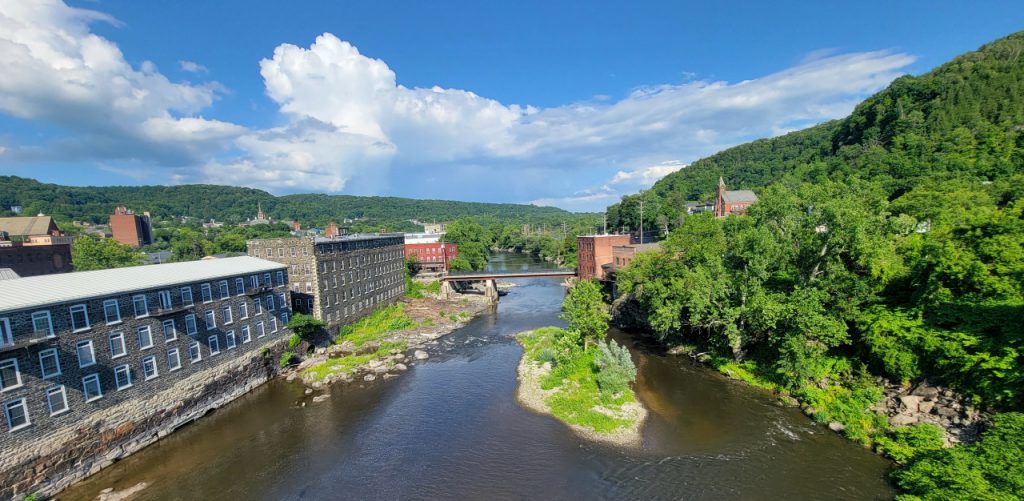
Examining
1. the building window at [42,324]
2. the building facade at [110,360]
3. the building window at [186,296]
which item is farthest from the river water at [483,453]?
the building window at [186,296]

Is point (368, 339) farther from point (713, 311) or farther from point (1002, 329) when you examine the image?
point (1002, 329)

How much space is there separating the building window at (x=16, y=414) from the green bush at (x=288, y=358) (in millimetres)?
20326

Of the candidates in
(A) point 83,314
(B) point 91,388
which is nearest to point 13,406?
(B) point 91,388

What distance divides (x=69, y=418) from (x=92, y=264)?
221 ft

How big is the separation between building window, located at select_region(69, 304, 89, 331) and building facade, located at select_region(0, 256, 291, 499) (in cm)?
6

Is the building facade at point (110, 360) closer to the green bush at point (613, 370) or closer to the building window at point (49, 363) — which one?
the building window at point (49, 363)

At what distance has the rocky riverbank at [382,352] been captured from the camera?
136 feet

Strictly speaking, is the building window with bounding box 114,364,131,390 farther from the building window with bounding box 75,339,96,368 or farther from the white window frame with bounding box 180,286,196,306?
the white window frame with bounding box 180,286,196,306

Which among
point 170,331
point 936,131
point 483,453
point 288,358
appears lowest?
point 483,453

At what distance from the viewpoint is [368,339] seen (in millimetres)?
52656

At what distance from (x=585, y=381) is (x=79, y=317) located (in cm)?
3527

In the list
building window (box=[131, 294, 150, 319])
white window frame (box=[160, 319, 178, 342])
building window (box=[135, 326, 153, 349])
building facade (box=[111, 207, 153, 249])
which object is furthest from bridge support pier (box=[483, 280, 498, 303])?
building facade (box=[111, 207, 153, 249])

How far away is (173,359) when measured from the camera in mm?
32031

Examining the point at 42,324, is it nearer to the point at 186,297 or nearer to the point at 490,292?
the point at 186,297
